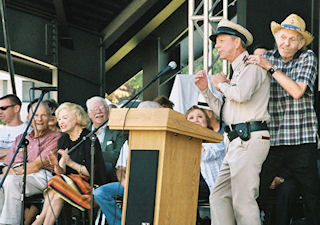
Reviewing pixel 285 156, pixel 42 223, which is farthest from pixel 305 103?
pixel 42 223

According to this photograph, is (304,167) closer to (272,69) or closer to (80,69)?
(272,69)

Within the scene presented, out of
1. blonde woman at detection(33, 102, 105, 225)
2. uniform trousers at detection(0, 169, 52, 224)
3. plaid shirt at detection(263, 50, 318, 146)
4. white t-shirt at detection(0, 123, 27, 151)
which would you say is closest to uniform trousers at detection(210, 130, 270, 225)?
plaid shirt at detection(263, 50, 318, 146)

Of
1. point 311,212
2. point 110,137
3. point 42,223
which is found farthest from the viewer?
point 110,137

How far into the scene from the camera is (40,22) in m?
11.8

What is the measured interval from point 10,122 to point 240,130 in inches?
125

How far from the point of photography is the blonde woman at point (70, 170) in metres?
5.95

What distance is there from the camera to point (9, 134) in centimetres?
705

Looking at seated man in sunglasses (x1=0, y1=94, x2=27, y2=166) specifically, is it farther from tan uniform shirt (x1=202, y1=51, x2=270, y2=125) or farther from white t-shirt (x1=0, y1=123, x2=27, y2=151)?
tan uniform shirt (x1=202, y1=51, x2=270, y2=125)

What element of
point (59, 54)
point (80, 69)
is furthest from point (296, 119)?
point (80, 69)

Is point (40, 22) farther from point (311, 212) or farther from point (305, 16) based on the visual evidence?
point (311, 212)

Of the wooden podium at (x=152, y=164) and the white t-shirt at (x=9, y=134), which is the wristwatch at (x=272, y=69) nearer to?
the wooden podium at (x=152, y=164)

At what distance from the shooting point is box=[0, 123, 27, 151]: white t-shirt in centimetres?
702

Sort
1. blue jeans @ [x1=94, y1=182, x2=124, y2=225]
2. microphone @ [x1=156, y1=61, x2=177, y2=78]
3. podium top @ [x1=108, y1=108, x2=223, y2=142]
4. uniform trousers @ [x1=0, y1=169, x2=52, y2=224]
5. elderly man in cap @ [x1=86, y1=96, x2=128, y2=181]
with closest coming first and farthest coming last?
1. podium top @ [x1=108, y1=108, x2=223, y2=142]
2. microphone @ [x1=156, y1=61, x2=177, y2=78]
3. blue jeans @ [x1=94, y1=182, x2=124, y2=225]
4. uniform trousers @ [x1=0, y1=169, x2=52, y2=224]
5. elderly man in cap @ [x1=86, y1=96, x2=128, y2=181]

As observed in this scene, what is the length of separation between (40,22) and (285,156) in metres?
7.52
